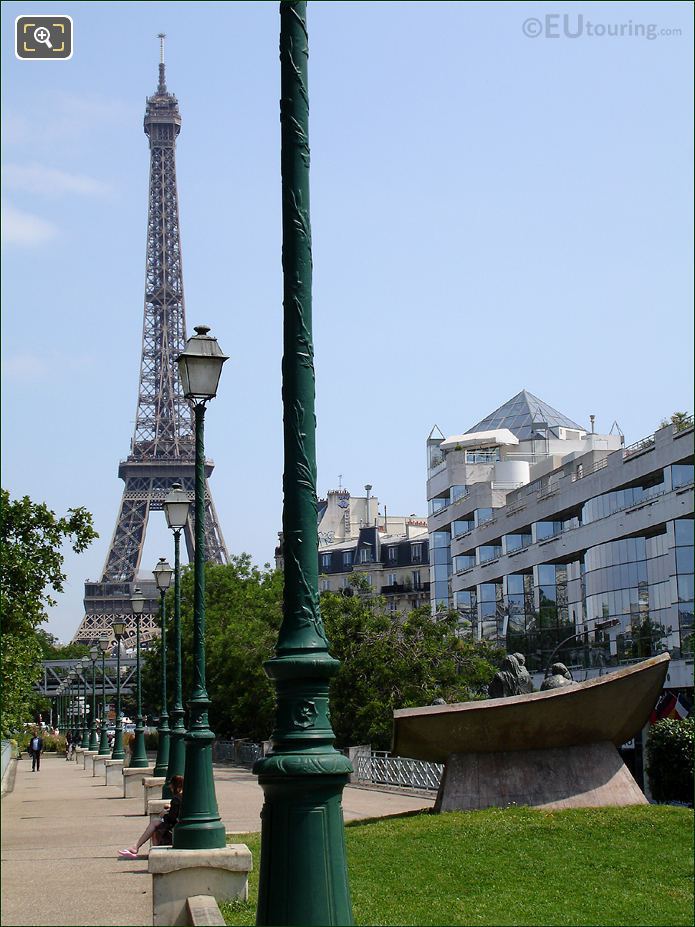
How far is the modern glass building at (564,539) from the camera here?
54.2m

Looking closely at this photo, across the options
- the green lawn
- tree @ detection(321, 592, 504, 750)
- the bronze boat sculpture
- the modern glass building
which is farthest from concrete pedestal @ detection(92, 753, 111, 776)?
the green lawn

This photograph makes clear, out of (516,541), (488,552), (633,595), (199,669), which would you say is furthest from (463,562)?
(199,669)

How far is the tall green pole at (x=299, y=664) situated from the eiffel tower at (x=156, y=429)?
98.5 metres

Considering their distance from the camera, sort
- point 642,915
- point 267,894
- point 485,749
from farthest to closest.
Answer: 1. point 485,749
2. point 642,915
3. point 267,894

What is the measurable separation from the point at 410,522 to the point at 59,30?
132 m

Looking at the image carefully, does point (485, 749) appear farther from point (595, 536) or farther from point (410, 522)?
point (410, 522)

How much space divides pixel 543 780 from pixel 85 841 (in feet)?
22.3

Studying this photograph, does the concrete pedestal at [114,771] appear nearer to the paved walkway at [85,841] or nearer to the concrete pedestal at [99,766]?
the paved walkway at [85,841]

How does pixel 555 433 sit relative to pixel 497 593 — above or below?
above

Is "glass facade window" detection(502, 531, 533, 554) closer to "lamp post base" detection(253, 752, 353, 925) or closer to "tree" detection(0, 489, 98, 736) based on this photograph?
"tree" detection(0, 489, 98, 736)

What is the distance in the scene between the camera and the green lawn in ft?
36.2

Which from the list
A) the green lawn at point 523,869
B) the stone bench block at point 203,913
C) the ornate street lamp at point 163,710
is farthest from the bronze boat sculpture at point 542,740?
the ornate street lamp at point 163,710

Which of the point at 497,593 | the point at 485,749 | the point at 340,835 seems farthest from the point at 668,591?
the point at 340,835

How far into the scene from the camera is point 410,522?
450 ft
